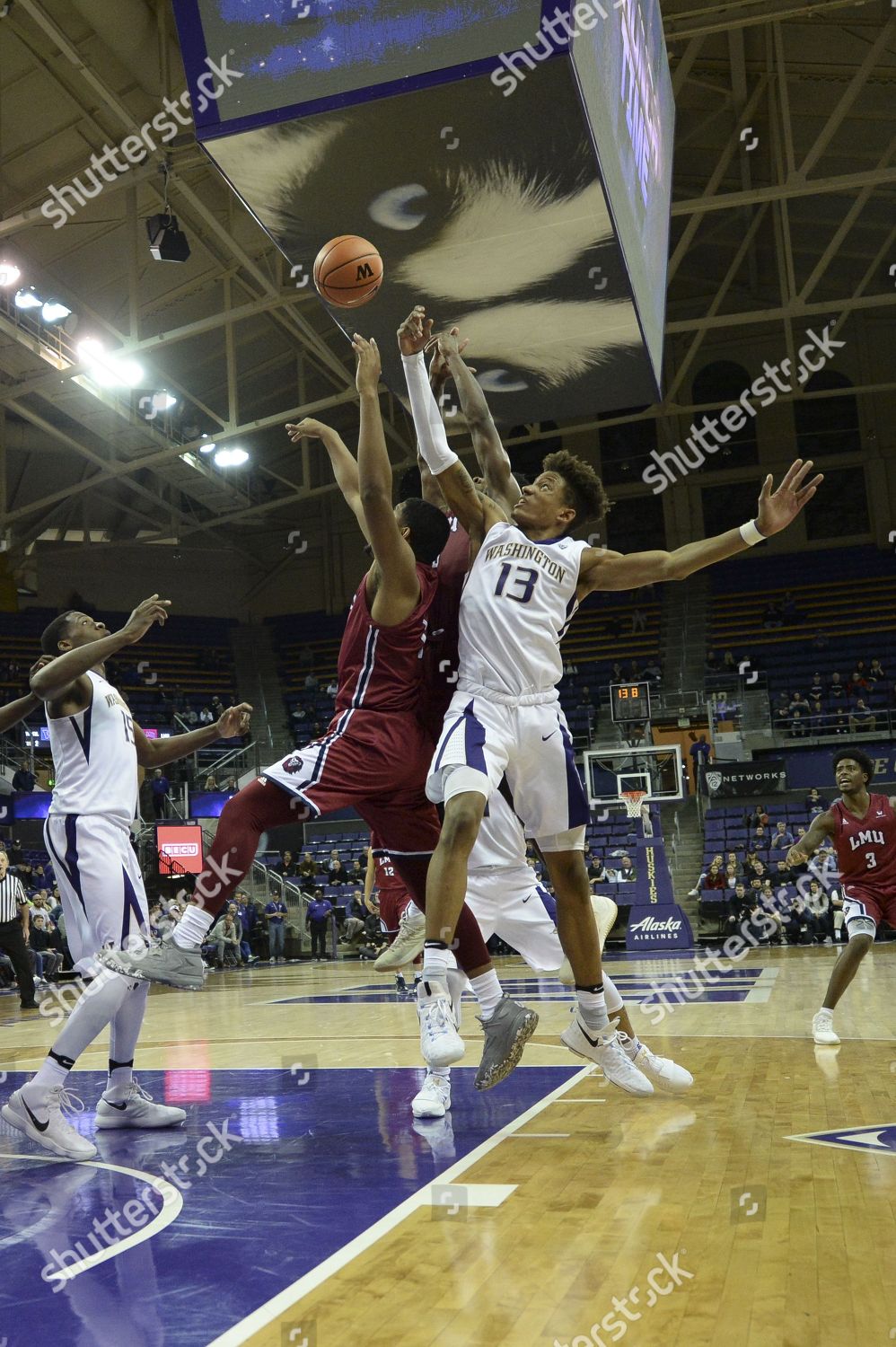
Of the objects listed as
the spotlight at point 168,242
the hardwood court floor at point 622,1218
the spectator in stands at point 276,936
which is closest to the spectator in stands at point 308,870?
the spectator in stands at point 276,936

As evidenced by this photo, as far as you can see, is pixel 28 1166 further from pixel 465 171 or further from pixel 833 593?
pixel 833 593

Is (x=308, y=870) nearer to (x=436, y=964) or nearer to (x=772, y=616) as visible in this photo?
(x=772, y=616)

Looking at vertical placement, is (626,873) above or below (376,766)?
below

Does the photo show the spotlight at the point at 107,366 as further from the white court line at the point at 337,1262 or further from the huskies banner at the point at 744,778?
the white court line at the point at 337,1262

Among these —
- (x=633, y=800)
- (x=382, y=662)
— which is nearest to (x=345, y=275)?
(x=382, y=662)

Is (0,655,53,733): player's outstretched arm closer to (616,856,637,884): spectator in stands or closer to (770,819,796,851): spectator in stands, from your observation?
(616,856,637,884): spectator in stands

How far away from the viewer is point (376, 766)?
160 inches

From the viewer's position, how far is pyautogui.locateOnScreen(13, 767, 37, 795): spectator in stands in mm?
20844

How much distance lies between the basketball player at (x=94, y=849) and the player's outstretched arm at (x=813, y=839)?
3696mm

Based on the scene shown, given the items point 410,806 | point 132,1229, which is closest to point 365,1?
point 410,806

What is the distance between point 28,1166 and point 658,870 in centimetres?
1425

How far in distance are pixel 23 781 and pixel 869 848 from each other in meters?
17.5

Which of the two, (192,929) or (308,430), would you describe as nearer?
(192,929)

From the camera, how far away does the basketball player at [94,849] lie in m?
3.97
